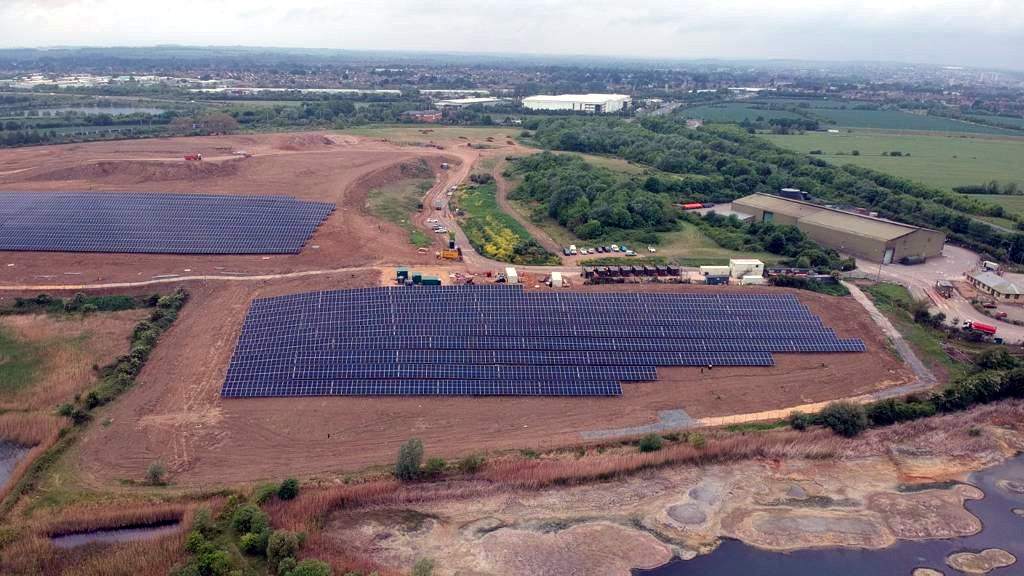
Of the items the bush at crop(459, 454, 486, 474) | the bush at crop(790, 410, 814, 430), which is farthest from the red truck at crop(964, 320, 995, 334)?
the bush at crop(459, 454, 486, 474)

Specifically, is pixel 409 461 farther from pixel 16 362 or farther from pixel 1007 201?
pixel 1007 201

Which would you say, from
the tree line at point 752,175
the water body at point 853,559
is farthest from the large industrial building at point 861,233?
the water body at point 853,559

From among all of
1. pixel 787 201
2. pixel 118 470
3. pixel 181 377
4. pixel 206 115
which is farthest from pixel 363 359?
pixel 206 115

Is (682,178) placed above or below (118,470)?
above

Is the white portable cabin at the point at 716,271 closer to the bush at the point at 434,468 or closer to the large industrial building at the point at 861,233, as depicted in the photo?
the large industrial building at the point at 861,233

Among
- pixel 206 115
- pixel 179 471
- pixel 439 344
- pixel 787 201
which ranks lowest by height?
pixel 179 471

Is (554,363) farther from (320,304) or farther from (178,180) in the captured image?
(178,180)
